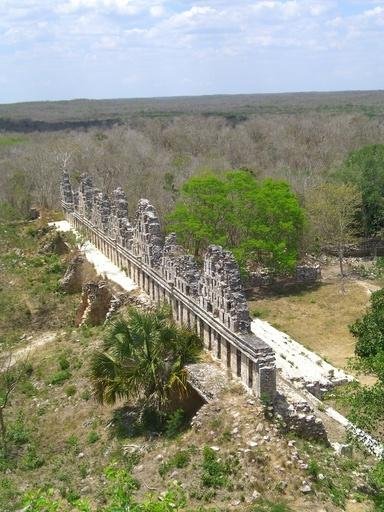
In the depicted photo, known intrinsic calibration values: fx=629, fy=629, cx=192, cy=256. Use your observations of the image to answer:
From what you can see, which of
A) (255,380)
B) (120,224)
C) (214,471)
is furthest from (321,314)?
(214,471)

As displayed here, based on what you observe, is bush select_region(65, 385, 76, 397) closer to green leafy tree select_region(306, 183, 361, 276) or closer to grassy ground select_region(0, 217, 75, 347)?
grassy ground select_region(0, 217, 75, 347)

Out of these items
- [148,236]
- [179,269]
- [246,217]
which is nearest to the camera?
[179,269]

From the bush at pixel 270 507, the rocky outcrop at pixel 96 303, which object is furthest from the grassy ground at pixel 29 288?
the bush at pixel 270 507

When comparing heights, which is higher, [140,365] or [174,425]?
[140,365]

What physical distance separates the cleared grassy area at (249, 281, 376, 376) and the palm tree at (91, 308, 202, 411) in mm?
10828

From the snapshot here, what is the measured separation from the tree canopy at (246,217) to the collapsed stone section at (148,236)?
736 cm

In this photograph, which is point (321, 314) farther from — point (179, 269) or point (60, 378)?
point (60, 378)

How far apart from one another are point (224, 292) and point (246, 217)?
64.3 ft

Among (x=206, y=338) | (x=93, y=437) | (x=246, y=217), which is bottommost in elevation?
(x=93, y=437)

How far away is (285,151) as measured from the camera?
3307 inches

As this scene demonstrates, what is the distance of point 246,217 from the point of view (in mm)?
41750

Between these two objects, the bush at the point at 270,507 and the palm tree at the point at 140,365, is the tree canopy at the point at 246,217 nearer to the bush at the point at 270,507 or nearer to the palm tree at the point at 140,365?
the palm tree at the point at 140,365

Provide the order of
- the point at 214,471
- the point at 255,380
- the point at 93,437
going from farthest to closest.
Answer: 1. the point at 93,437
2. the point at 255,380
3. the point at 214,471

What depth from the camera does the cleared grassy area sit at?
107 feet
